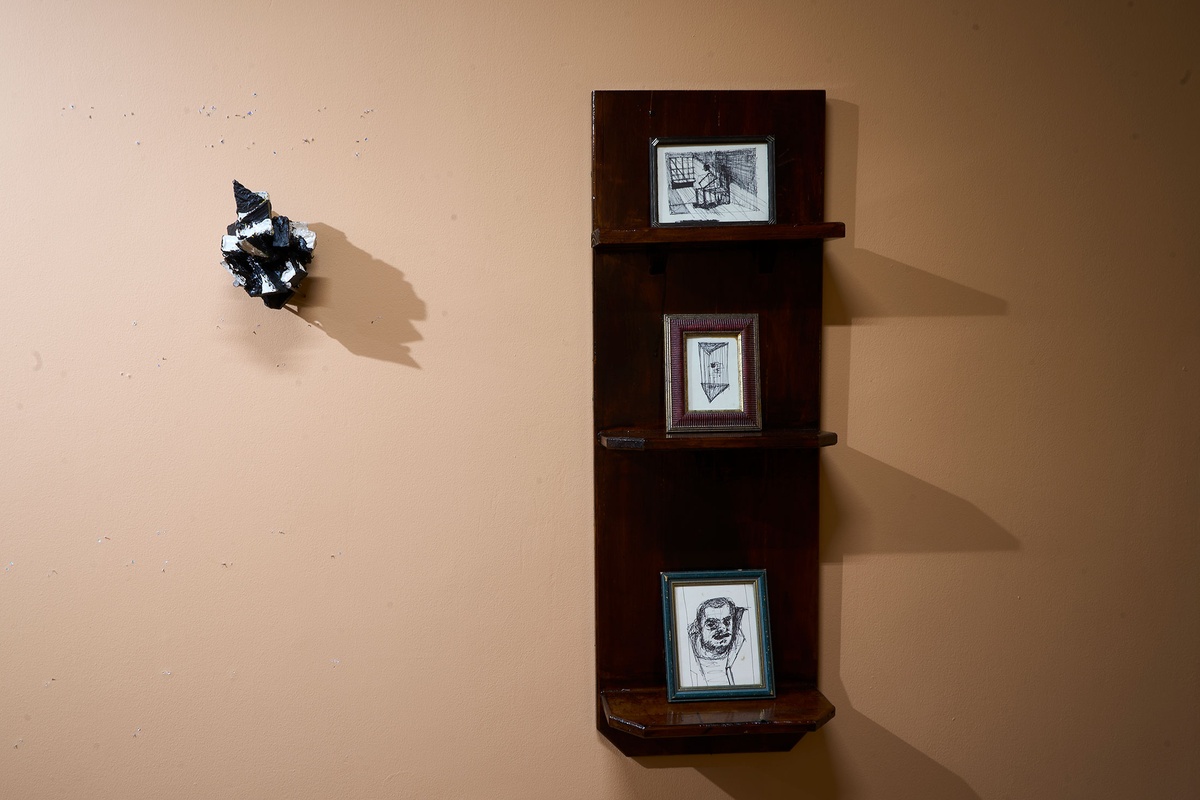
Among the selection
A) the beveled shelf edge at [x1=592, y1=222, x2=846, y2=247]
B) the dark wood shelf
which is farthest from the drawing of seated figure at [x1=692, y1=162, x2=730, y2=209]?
the dark wood shelf

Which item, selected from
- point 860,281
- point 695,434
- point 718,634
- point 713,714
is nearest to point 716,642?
point 718,634

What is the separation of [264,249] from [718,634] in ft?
3.63

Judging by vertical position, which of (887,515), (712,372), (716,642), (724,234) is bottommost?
(716,642)

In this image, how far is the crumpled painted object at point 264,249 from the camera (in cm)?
132

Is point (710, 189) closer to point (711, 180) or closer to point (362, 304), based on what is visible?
point (711, 180)

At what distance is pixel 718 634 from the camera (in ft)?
4.72

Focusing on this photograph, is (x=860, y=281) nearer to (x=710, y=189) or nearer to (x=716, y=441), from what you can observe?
(x=710, y=189)

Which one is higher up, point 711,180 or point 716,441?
point 711,180

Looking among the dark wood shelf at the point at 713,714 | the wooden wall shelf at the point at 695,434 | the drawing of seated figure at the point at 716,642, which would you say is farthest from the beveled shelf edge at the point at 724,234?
the dark wood shelf at the point at 713,714

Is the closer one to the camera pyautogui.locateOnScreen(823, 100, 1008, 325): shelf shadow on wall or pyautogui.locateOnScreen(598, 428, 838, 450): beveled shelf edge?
pyautogui.locateOnScreen(598, 428, 838, 450): beveled shelf edge

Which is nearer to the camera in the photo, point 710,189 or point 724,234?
point 724,234

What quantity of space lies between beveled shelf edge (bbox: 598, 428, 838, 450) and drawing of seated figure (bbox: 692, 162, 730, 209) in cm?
44

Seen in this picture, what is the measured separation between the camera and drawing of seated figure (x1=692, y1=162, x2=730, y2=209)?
1400 mm

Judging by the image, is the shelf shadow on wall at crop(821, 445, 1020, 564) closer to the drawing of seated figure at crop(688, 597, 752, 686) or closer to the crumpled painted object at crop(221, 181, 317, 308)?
the drawing of seated figure at crop(688, 597, 752, 686)
